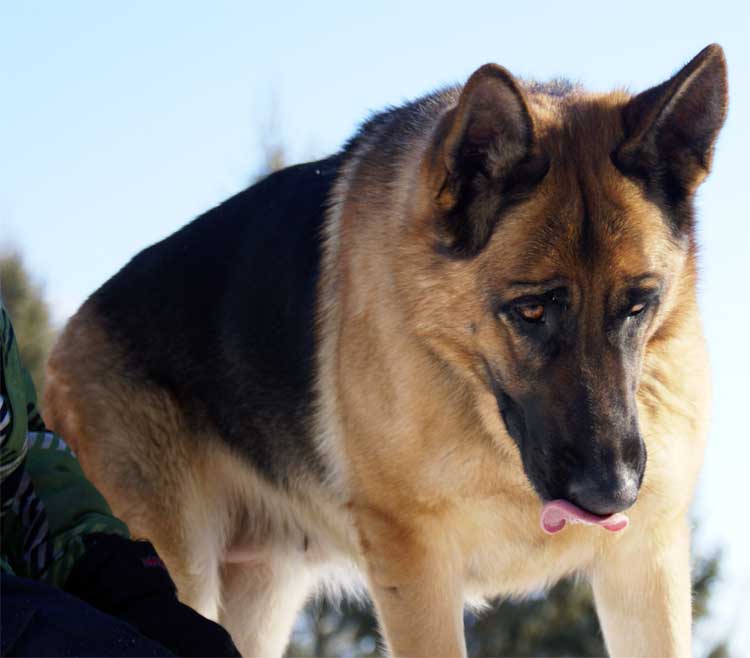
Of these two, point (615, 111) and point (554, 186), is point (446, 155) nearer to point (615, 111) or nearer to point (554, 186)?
point (554, 186)

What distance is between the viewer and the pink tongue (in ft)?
9.91

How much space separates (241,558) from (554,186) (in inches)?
85.2

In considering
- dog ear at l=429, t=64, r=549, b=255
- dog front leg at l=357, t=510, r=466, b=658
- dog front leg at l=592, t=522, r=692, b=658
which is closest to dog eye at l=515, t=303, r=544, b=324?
Answer: dog ear at l=429, t=64, r=549, b=255

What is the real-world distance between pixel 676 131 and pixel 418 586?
62.4 inches

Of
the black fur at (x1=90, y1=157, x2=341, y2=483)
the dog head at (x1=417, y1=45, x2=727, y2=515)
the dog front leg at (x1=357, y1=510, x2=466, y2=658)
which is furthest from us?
the black fur at (x1=90, y1=157, x2=341, y2=483)

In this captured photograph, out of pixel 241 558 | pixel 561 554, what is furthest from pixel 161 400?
pixel 561 554

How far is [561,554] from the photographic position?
12.0 ft

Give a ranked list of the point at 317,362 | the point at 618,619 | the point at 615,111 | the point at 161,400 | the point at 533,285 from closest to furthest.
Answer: the point at 533,285 → the point at 615,111 → the point at 618,619 → the point at 317,362 → the point at 161,400

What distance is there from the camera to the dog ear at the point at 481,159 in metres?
3.13

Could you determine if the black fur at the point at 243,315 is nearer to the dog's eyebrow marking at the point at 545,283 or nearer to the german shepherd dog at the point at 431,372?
the german shepherd dog at the point at 431,372

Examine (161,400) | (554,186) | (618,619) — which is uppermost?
(554,186)

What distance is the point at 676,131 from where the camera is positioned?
10.8 feet

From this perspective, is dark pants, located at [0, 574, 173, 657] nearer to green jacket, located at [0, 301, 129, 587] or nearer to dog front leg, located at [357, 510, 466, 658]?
green jacket, located at [0, 301, 129, 587]

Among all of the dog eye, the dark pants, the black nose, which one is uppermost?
the dark pants
